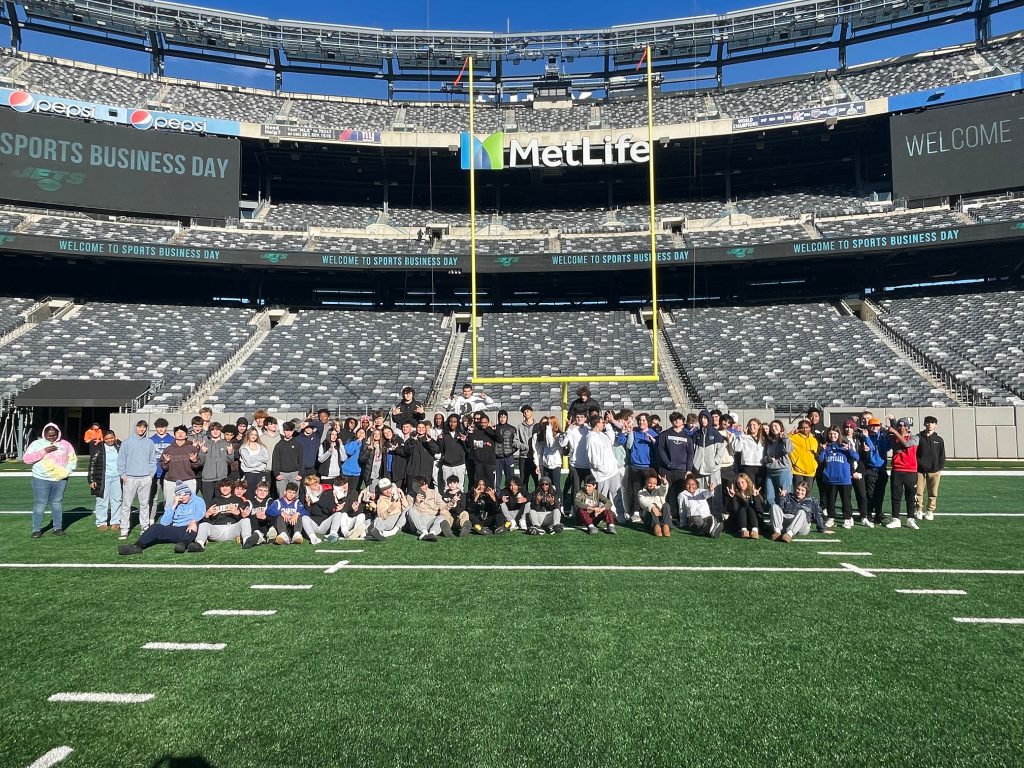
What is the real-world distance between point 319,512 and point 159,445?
2.76 metres

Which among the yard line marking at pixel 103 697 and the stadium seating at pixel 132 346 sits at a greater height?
the stadium seating at pixel 132 346

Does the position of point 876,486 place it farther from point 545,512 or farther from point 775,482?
point 545,512

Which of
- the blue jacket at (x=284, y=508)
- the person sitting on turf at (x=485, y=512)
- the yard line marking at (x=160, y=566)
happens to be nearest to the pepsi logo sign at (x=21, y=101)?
the yard line marking at (x=160, y=566)

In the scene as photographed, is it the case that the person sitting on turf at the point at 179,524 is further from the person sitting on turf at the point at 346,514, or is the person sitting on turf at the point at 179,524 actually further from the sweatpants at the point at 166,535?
the person sitting on turf at the point at 346,514

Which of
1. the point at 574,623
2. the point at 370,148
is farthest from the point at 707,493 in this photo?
the point at 370,148

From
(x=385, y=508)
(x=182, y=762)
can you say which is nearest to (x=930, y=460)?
(x=385, y=508)

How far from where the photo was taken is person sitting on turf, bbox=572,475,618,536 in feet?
26.1

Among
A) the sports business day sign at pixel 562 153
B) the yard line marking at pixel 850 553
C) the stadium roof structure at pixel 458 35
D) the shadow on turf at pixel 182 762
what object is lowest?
the yard line marking at pixel 850 553

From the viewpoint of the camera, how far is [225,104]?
1249 inches

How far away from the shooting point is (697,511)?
7.77 metres

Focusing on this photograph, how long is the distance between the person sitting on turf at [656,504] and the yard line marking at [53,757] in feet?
20.5

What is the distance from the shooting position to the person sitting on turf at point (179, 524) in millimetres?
6996

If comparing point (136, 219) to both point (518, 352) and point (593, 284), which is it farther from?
point (593, 284)

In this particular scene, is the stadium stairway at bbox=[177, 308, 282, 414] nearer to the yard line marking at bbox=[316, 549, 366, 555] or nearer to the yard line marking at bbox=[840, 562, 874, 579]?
the yard line marking at bbox=[316, 549, 366, 555]
